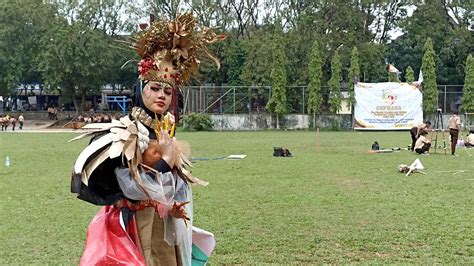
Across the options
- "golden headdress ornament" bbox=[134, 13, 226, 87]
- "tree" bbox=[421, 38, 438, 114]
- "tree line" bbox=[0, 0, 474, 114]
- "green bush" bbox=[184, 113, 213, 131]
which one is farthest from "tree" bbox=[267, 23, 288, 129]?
"golden headdress ornament" bbox=[134, 13, 226, 87]

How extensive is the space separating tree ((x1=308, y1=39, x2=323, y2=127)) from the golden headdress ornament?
3623cm

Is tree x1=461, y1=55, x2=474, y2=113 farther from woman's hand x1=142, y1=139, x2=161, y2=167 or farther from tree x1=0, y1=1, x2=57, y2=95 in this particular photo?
woman's hand x1=142, y1=139, x2=161, y2=167

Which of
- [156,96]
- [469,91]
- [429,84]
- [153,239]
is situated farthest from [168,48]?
[469,91]

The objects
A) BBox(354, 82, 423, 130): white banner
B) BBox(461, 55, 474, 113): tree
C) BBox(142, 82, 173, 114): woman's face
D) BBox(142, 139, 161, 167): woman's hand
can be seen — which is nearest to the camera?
BBox(142, 139, 161, 167): woman's hand

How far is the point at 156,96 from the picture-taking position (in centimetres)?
417

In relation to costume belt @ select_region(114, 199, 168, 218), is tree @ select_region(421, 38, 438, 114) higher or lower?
higher

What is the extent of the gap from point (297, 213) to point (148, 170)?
5.74 m

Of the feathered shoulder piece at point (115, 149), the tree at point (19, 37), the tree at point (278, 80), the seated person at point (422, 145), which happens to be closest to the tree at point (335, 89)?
the tree at point (278, 80)

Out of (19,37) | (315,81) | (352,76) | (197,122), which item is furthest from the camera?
(19,37)

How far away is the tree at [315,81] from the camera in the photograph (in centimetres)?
4053

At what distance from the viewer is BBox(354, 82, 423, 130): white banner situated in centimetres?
3744

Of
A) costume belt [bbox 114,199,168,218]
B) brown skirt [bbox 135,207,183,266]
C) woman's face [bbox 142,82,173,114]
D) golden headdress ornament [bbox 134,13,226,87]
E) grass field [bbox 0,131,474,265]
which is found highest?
golden headdress ornament [bbox 134,13,226,87]

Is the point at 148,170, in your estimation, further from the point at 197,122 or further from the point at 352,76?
the point at 352,76

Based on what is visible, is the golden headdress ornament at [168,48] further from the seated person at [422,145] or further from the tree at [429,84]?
the tree at [429,84]
